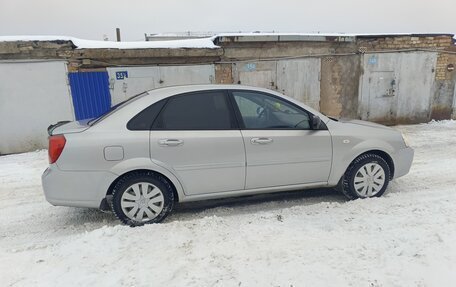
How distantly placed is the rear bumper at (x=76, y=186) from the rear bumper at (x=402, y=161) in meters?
3.48

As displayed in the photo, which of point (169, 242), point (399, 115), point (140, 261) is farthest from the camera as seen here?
point (399, 115)

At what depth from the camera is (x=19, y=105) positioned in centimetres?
729

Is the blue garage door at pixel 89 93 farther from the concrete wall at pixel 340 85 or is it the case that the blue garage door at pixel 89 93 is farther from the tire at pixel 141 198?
the concrete wall at pixel 340 85

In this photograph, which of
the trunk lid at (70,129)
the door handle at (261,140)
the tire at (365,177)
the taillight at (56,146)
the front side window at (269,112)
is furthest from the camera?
the tire at (365,177)

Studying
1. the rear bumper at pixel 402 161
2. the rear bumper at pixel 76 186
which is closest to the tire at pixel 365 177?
the rear bumper at pixel 402 161

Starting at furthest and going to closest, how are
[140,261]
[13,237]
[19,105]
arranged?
1. [19,105]
2. [13,237]
3. [140,261]

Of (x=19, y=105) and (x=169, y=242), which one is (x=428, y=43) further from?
(x=19, y=105)

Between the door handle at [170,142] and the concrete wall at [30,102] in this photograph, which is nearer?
the door handle at [170,142]

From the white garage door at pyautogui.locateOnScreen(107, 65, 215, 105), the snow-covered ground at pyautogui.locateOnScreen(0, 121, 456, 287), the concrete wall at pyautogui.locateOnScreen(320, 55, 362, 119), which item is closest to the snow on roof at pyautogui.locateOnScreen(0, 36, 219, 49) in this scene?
the white garage door at pyautogui.locateOnScreen(107, 65, 215, 105)

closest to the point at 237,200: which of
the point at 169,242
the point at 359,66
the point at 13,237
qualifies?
the point at 169,242

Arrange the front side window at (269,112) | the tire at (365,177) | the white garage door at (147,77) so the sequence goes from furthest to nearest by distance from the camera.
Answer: the white garage door at (147,77) < the tire at (365,177) < the front side window at (269,112)

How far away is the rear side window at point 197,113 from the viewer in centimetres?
366

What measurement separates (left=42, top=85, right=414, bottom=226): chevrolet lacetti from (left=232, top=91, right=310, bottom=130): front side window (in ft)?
0.04

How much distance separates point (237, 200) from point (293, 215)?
2.85ft
